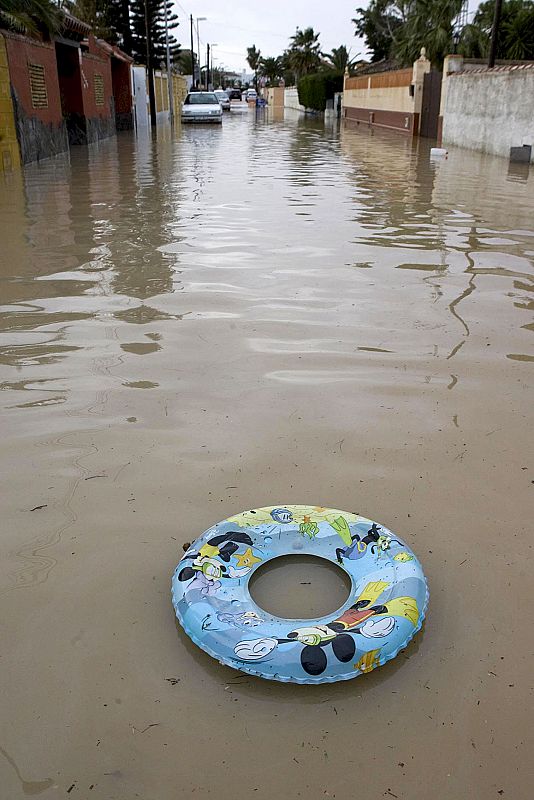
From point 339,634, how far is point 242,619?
1.13 ft

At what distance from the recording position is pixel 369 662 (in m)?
2.26

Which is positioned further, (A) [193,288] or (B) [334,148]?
(B) [334,148]

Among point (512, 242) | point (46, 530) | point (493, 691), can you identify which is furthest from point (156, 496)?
point (512, 242)

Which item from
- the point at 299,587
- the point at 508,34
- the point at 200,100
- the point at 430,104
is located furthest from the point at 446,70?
the point at 299,587

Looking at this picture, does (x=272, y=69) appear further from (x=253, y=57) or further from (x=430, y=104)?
(x=430, y=104)

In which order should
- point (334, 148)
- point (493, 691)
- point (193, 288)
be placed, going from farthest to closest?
point (334, 148), point (193, 288), point (493, 691)

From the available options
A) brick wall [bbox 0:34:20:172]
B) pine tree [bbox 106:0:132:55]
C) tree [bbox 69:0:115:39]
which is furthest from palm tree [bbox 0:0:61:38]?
pine tree [bbox 106:0:132:55]

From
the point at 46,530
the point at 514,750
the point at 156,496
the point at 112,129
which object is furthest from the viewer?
the point at 112,129

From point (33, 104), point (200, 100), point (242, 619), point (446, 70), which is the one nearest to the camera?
point (242, 619)

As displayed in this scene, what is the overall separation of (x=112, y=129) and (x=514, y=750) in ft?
96.9

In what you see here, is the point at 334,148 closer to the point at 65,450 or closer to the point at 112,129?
the point at 112,129

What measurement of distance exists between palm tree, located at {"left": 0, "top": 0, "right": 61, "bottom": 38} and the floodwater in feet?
26.6

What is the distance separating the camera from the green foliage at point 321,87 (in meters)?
52.1

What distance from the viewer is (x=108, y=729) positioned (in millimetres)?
2162
